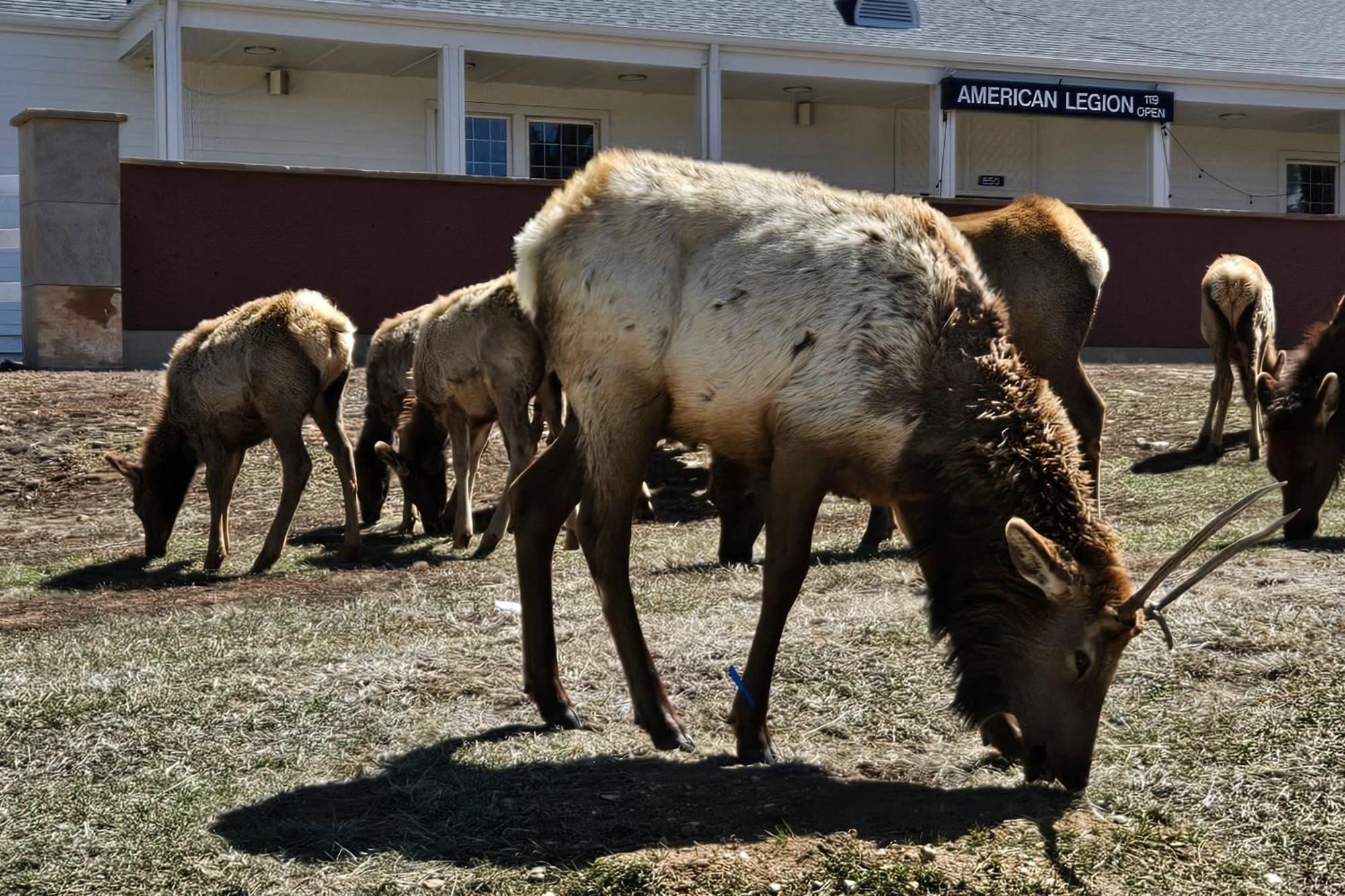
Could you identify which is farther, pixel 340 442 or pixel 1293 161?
pixel 1293 161

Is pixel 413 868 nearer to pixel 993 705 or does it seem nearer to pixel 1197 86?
pixel 993 705

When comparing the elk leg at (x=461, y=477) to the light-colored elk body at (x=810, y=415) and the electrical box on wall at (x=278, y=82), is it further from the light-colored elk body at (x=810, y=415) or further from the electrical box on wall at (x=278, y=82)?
the electrical box on wall at (x=278, y=82)

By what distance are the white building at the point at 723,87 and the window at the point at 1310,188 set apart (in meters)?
0.06

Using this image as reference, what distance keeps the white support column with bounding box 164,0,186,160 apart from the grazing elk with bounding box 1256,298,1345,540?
501 inches

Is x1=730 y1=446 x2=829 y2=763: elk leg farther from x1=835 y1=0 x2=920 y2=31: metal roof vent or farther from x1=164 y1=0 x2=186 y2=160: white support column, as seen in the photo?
x1=835 y1=0 x2=920 y2=31: metal roof vent

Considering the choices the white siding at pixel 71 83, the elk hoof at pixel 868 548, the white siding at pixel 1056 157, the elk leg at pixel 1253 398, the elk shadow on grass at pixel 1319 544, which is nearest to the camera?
the elk shadow on grass at pixel 1319 544

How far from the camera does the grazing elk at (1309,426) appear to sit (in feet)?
31.4

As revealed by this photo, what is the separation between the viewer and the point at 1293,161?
88.4ft

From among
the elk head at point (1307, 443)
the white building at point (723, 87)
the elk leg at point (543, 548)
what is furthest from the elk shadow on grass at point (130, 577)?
the white building at point (723, 87)

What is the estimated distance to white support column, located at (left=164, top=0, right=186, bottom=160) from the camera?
17.7 m

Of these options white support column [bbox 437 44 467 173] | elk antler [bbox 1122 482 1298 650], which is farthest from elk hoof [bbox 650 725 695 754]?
white support column [bbox 437 44 467 173]

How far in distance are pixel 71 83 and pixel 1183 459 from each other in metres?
14.6

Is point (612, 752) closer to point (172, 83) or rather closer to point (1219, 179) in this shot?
point (172, 83)

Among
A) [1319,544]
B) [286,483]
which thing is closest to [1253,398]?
[1319,544]
